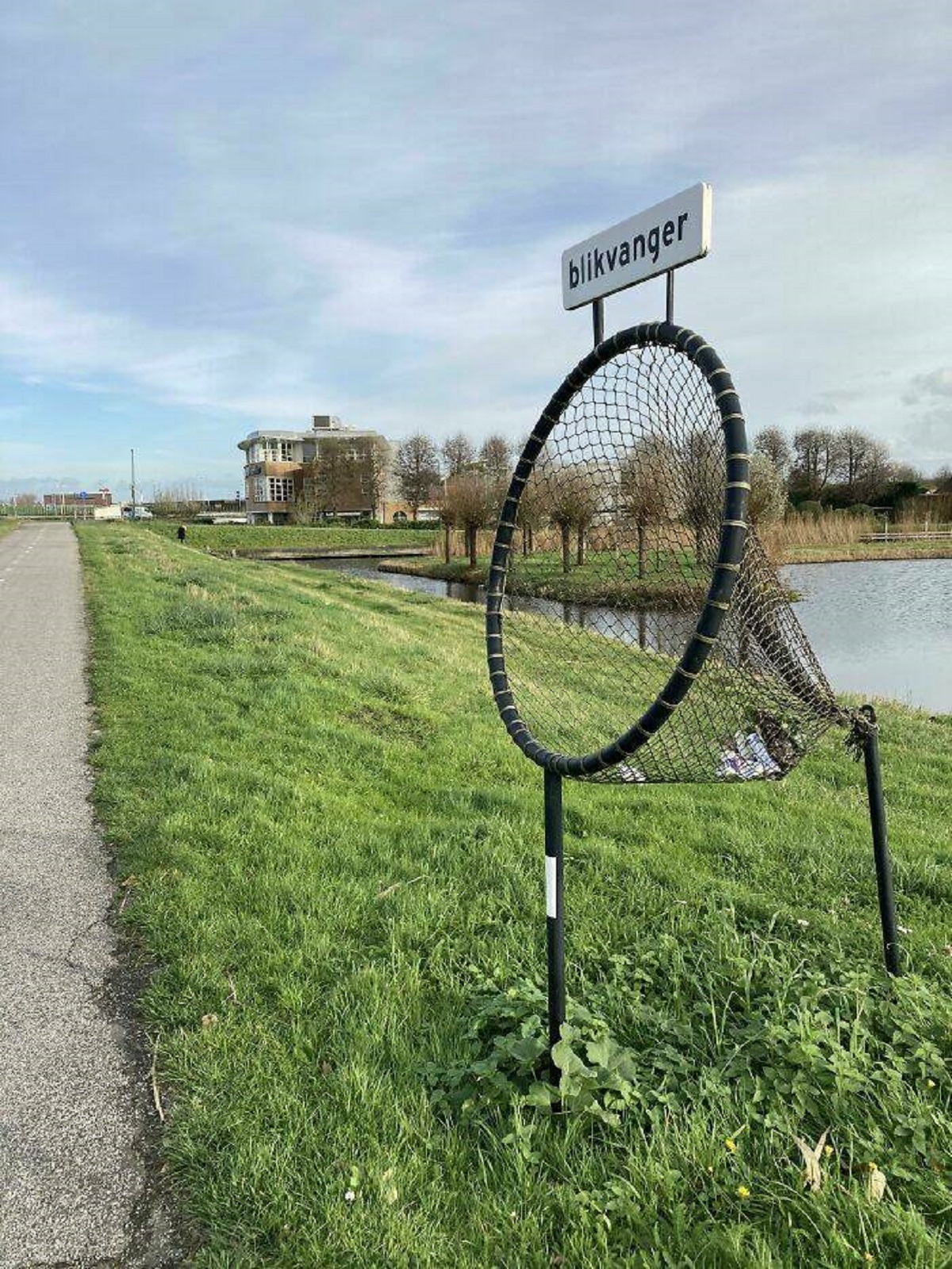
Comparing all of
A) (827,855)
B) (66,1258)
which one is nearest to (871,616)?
(827,855)

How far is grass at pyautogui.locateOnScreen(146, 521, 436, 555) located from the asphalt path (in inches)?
2010

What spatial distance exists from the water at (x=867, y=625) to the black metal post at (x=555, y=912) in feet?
2.05

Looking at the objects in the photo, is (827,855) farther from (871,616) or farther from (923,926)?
(871,616)

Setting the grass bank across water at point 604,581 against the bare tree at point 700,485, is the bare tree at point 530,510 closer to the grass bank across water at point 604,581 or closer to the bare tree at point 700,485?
the grass bank across water at point 604,581

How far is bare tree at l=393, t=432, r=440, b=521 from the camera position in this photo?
75500mm

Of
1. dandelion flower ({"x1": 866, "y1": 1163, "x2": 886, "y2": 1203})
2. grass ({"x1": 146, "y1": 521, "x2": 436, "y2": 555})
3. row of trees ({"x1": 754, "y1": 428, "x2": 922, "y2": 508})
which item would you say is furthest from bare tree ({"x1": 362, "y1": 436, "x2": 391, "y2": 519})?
dandelion flower ({"x1": 866, "y1": 1163, "x2": 886, "y2": 1203})

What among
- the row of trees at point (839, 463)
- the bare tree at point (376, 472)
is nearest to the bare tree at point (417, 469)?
the bare tree at point (376, 472)

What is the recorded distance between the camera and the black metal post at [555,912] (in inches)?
91.7

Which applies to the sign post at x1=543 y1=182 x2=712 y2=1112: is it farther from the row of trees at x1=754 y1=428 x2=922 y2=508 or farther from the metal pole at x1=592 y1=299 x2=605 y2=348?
the row of trees at x1=754 y1=428 x2=922 y2=508

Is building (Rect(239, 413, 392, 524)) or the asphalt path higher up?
building (Rect(239, 413, 392, 524))

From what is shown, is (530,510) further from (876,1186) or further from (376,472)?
(376,472)

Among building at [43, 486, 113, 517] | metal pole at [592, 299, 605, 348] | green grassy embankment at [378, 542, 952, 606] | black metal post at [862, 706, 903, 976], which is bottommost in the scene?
black metal post at [862, 706, 903, 976]

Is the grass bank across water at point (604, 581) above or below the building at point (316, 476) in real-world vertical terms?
below

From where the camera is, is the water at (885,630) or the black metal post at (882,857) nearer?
the black metal post at (882,857)
